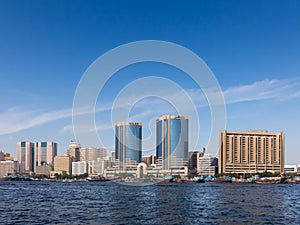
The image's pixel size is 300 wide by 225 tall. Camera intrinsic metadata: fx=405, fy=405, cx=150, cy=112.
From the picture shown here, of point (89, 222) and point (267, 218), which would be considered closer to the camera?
point (89, 222)

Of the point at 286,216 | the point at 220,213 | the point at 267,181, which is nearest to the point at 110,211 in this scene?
the point at 220,213

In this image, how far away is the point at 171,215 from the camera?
115ft

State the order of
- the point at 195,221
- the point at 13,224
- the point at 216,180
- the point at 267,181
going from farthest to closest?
the point at 216,180
the point at 267,181
the point at 195,221
the point at 13,224

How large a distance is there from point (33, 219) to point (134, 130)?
155390mm

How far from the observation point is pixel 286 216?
3534 centimetres

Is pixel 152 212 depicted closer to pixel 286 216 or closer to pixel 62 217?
pixel 62 217

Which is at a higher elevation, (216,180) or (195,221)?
(195,221)

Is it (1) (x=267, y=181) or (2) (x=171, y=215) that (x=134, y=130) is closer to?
(1) (x=267, y=181)

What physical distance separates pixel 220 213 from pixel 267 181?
132 meters

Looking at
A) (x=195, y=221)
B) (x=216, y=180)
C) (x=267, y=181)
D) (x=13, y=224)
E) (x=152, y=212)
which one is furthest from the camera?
(x=216, y=180)

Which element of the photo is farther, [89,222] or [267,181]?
[267,181]

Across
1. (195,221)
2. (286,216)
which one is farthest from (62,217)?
(286,216)

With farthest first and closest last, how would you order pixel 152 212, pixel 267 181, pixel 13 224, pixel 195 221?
pixel 267 181, pixel 152 212, pixel 195 221, pixel 13 224

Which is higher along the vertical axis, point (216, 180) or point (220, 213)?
point (220, 213)
